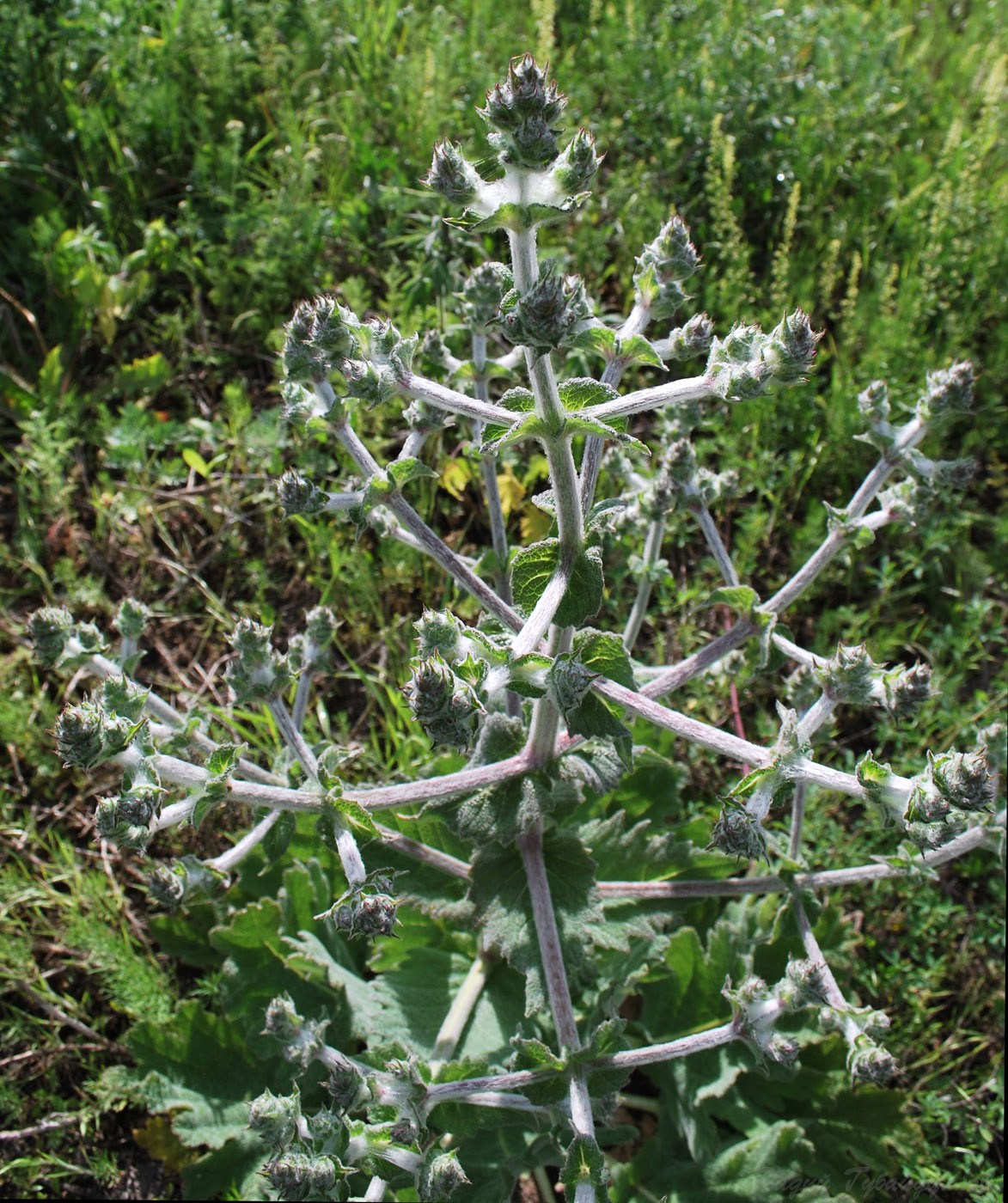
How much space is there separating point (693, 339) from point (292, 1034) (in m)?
2.15

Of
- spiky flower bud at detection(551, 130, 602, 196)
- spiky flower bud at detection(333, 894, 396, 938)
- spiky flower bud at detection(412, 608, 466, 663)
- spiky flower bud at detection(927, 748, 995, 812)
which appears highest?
spiky flower bud at detection(551, 130, 602, 196)

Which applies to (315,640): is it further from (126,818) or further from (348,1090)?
(348,1090)

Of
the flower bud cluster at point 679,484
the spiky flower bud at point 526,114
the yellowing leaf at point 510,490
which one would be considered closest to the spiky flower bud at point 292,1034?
the flower bud cluster at point 679,484

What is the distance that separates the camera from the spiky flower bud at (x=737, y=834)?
2.53 meters

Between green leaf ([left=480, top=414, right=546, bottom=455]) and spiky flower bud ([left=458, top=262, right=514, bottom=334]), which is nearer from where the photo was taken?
green leaf ([left=480, top=414, right=546, bottom=455])

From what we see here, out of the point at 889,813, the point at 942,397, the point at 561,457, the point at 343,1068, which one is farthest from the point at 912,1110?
the point at 561,457

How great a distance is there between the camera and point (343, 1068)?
2.86m

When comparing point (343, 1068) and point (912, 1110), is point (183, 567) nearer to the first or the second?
point (343, 1068)

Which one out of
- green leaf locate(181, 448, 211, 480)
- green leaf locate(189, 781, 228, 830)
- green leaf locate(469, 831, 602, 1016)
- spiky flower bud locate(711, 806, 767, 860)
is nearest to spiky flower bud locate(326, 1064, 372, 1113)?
green leaf locate(469, 831, 602, 1016)

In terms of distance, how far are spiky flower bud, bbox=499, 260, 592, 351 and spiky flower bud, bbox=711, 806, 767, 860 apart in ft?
3.85

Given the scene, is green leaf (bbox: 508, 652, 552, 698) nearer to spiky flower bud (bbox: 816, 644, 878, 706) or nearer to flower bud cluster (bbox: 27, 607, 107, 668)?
spiky flower bud (bbox: 816, 644, 878, 706)

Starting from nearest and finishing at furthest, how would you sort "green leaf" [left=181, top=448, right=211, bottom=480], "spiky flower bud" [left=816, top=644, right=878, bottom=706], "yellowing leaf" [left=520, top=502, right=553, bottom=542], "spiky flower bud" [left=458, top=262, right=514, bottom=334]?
"spiky flower bud" [left=816, top=644, right=878, bottom=706] < "spiky flower bud" [left=458, top=262, right=514, bottom=334] < "yellowing leaf" [left=520, top=502, right=553, bottom=542] < "green leaf" [left=181, top=448, right=211, bottom=480]

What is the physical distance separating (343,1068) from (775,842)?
154 centimetres

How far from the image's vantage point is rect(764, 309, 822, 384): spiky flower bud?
2250mm
